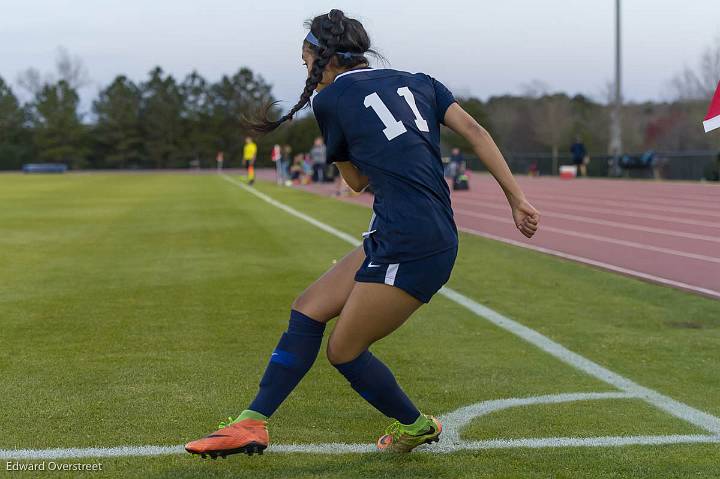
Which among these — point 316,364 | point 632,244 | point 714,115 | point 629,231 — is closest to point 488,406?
point 316,364

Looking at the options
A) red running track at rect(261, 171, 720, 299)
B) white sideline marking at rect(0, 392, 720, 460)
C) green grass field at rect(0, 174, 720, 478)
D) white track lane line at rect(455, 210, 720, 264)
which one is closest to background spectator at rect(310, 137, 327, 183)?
red running track at rect(261, 171, 720, 299)

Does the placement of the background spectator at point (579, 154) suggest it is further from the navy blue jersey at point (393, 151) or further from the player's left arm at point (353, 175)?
the navy blue jersey at point (393, 151)

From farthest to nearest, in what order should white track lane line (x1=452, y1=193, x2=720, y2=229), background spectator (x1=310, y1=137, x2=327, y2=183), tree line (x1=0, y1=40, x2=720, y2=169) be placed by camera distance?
tree line (x1=0, y1=40, x2=720, y2=169) < background spectator (x1=310, y1=137, x2=327, y2=183) < white track lane line (x1=452, y1=193, x2=720, y2=229)

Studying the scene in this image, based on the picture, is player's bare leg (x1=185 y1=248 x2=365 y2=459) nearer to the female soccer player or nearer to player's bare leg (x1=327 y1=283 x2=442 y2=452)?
the female soccer player

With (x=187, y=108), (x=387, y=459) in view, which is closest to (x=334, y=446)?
(x=387, y=459)

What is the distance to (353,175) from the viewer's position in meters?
3.76

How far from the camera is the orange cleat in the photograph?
12.4ft

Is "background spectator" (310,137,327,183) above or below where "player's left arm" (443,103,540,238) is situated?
below

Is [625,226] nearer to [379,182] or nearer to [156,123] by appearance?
[379,182]

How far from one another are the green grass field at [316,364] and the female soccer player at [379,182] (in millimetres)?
640

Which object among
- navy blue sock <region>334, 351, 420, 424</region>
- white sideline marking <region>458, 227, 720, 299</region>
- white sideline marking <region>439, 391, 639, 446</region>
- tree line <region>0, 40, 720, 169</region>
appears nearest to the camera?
navy blue sock <region>334, 351, 420, 424</region>

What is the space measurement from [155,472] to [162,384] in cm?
158

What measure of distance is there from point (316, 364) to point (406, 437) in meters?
1.97

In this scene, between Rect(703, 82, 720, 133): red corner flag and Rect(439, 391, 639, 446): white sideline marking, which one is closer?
Rect(439, 391, 639, 446): white sideline marking
